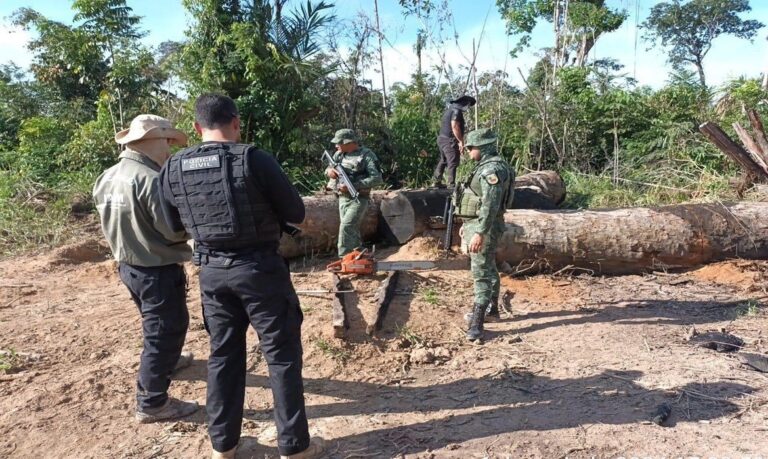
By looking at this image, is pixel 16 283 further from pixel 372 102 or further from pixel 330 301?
pixel 372 102

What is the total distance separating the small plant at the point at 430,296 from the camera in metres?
5.02

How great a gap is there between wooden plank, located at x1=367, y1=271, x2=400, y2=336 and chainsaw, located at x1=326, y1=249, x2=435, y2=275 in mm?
349

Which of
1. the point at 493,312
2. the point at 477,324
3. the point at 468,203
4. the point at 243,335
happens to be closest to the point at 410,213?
the point at 468,203

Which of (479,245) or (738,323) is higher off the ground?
(479,245)

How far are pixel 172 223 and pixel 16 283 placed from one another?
439 centimetres

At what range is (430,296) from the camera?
5090 millimetres

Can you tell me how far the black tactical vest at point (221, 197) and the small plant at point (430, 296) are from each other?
8.95ft

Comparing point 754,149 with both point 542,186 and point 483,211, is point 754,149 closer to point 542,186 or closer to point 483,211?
point 542,186

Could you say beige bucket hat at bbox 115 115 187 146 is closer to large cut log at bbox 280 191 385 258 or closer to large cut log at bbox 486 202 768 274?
large cut log at bbox 280 191 385 258

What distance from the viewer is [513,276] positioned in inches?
240

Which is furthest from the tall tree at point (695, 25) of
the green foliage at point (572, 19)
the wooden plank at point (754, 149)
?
the wooden plank at point (754, 149)

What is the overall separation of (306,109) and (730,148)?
274 inches

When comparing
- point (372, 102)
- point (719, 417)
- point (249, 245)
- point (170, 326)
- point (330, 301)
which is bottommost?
point (719, 417)

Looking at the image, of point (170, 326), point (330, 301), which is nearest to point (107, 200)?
point (170, 326)
